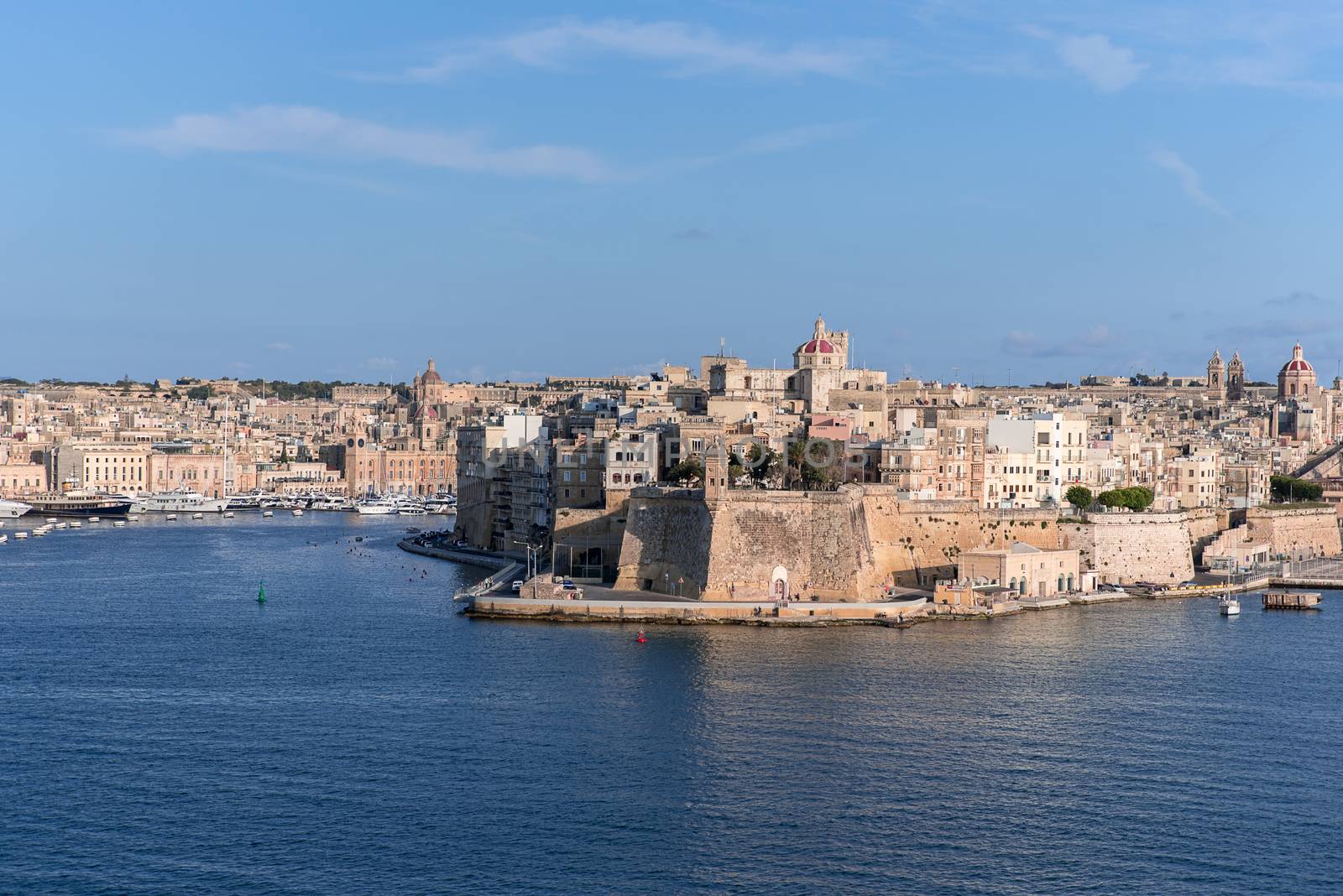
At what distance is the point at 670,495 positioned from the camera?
35.5 m

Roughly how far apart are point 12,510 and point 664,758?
59.4 metres

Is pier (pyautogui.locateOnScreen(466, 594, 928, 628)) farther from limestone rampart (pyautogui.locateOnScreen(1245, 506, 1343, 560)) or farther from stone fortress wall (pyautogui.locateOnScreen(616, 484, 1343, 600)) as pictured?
limestone rampart (pyautogui.locateOnScreen(1245, 506, 1343, 560))

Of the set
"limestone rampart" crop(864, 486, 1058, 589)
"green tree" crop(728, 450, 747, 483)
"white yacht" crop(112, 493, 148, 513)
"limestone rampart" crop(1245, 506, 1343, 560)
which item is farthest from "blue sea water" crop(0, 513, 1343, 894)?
"white yacht" crop(112, 493, 148, 513)

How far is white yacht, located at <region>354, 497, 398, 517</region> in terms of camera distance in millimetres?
75750

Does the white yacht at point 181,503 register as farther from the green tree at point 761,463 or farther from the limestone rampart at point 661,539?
the limestone rampart at point 661,539

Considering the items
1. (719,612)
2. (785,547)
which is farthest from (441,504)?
(719,612)

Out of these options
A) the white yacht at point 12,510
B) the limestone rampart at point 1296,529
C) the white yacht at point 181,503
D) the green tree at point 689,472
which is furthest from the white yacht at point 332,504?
the limestone rampart at point 1296,529

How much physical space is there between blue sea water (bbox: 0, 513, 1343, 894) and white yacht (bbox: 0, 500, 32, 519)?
42022mm

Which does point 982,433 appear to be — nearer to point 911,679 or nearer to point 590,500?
point 590,500

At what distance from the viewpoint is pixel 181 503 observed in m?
79.3

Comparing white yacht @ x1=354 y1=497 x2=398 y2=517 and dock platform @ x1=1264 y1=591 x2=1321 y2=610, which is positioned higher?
white yacht @ x1=354 y1=497 x2=398 y2=517

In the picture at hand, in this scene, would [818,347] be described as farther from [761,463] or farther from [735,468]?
[735,468]

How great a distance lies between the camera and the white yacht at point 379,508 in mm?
75750

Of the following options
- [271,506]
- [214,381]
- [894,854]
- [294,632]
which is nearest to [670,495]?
[294,632]
